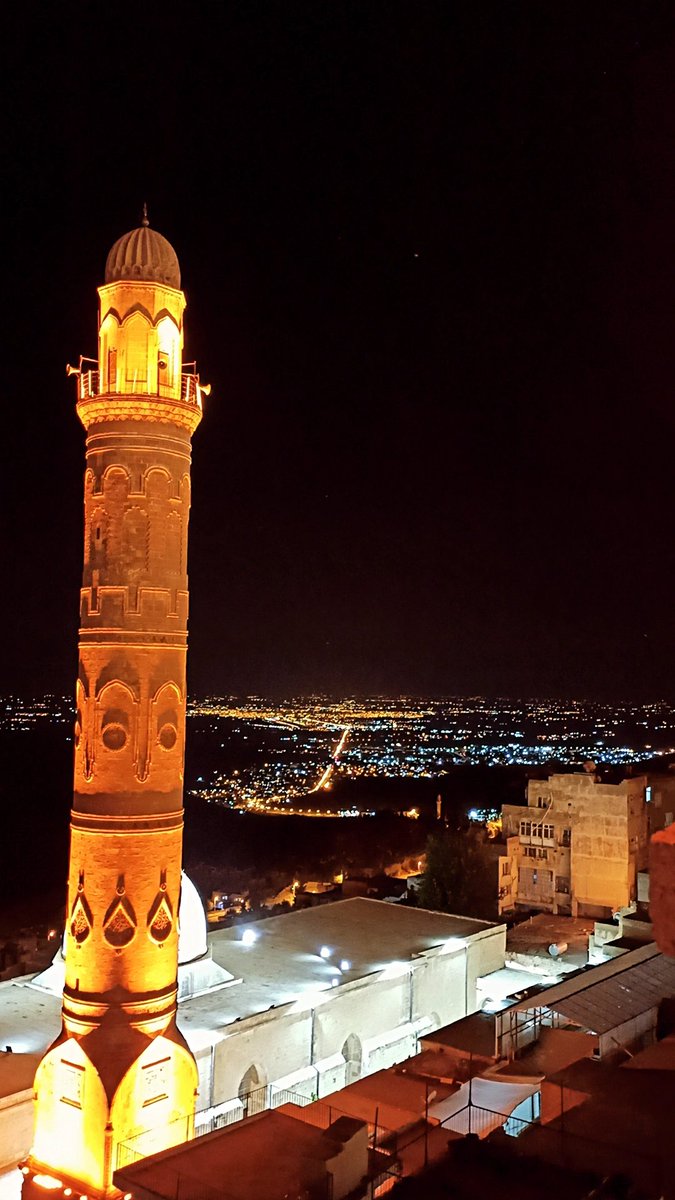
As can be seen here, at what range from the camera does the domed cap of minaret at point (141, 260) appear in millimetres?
17141

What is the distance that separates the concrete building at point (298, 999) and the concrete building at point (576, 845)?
12.1 metres

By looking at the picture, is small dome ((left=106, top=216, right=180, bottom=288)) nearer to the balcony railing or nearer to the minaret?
the minaret

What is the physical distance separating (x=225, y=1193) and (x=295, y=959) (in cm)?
1720

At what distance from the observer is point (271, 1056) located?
21.5 metres

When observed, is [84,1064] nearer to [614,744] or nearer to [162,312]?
[162,312]

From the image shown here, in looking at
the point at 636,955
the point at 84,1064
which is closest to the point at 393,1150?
the point at 84,1064

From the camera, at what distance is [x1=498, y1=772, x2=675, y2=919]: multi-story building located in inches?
1585

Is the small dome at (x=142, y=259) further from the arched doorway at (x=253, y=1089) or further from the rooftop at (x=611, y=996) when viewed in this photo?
the arched doorway at (x=253, y=1089)

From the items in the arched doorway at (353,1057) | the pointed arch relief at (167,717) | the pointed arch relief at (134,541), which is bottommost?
the arched doorway at (353,1057)

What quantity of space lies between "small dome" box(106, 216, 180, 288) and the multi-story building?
3132 centimetres

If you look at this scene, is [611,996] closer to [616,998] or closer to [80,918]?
[616,998]

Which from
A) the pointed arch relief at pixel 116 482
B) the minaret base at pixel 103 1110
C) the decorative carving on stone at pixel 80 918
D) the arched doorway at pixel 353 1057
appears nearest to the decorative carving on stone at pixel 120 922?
the decorative carving on stone at pixel 80 918

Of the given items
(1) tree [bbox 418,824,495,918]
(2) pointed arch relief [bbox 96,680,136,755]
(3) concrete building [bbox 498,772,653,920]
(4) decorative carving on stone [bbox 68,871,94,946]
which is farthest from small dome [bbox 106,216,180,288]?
(3) concrete building [bbox 498,772,653,920]

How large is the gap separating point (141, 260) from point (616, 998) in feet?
51.2
